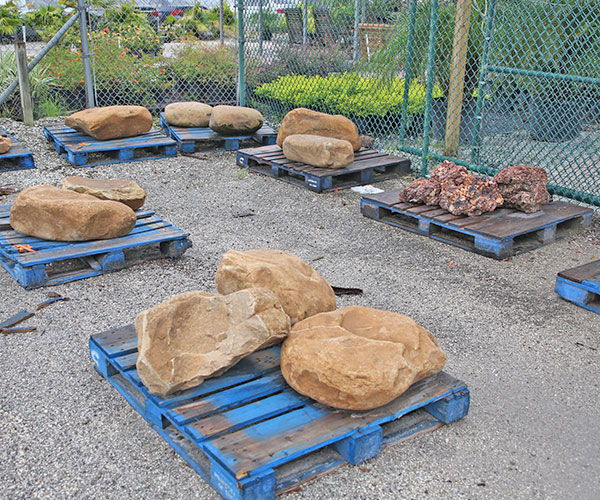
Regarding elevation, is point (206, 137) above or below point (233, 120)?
below

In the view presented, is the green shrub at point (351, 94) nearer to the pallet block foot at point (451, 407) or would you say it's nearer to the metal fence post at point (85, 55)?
the metal fence post at point (85, 55)

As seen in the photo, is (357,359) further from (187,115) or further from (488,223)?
(187,115)

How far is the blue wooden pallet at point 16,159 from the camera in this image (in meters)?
7.73

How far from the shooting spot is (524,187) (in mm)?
5980

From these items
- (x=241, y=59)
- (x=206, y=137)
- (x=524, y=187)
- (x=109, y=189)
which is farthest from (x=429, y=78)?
(x=241, y=59)

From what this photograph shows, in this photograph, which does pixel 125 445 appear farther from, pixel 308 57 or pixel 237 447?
pixel 308 57

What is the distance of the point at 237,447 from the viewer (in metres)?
2.83

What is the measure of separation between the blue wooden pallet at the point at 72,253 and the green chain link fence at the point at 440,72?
359 cm

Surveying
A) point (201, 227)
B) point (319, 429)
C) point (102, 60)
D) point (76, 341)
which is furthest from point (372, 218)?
point (102, 60)

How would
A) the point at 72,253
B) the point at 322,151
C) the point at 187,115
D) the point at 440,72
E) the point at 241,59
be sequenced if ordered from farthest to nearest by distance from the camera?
the point at 241,59 < the point at 187,115 < the point at 440,72 < the point at 322,151 < the point at 72,253

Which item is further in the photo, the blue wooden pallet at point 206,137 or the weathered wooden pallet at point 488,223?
the blue wooden pallet at point 206,137

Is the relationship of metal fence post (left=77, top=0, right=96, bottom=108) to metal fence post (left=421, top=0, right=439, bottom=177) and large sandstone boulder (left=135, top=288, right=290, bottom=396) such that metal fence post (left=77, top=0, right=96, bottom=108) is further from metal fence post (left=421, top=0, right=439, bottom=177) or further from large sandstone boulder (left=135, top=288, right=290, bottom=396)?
large sandstone boulder (left=135, top=288, right=290, bottom=396)

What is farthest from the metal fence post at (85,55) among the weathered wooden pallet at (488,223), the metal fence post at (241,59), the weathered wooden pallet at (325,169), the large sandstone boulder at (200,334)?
the large sandstone boulder at (200,334)

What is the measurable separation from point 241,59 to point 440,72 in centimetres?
329
